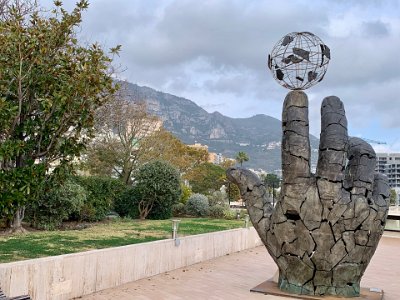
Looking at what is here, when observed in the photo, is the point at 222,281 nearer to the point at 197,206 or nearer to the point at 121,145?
the point at 197,206

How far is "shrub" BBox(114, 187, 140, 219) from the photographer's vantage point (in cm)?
2042

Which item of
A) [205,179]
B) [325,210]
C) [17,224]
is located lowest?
[17,224]

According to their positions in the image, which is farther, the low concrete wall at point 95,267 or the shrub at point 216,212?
the shrub at point 216,212

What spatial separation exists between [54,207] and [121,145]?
12184 millimetres

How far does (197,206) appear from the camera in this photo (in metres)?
22.6

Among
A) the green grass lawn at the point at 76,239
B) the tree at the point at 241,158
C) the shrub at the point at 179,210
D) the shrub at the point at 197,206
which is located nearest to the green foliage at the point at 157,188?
the shrub at the point at 197,206

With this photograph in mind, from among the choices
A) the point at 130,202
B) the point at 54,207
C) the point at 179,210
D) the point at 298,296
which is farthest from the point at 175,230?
the point at 179,210

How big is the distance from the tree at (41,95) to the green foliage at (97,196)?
8.86m

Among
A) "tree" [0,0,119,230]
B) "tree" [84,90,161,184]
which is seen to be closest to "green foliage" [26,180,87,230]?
"tree" [0,0,119,230]

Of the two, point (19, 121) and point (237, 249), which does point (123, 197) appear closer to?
point (237, 249)

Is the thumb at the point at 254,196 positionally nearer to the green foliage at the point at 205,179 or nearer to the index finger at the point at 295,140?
the index finger at the point at 295,140

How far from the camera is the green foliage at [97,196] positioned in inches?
669

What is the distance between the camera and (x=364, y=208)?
304 inches

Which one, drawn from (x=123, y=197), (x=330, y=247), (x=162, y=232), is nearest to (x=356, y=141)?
(x=330, y=247)
